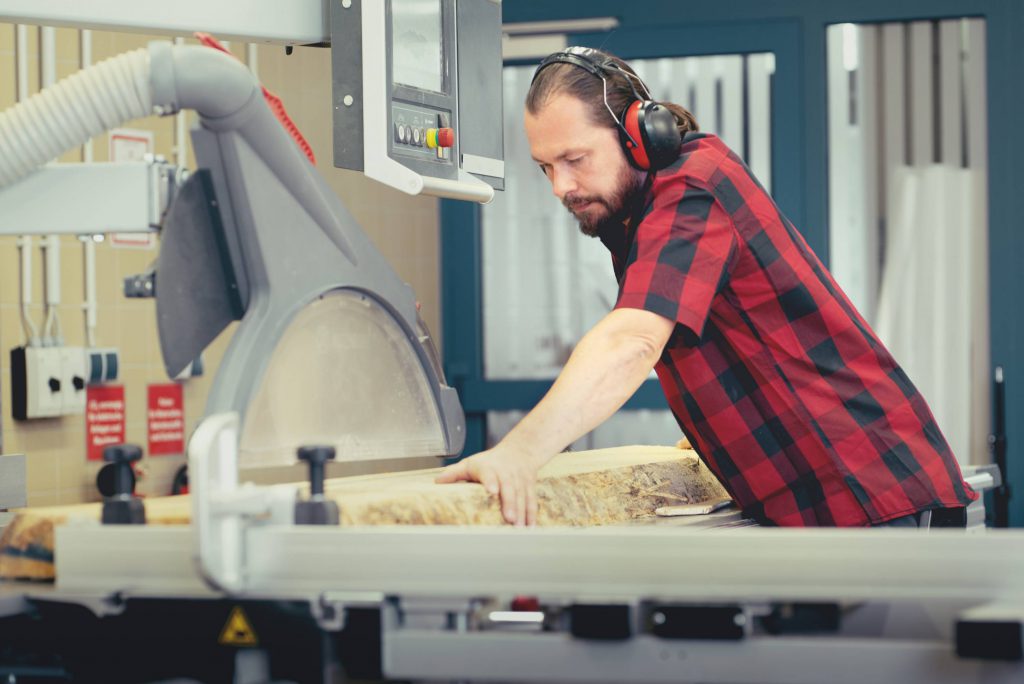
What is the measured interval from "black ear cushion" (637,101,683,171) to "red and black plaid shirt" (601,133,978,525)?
19 mm

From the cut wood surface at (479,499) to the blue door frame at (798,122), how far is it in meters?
2.46

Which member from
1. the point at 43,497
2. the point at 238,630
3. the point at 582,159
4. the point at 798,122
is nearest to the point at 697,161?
the point at 582,159

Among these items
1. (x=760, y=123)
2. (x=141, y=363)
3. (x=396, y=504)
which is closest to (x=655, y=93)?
(x=760, y=123)

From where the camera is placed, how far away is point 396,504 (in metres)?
1.37

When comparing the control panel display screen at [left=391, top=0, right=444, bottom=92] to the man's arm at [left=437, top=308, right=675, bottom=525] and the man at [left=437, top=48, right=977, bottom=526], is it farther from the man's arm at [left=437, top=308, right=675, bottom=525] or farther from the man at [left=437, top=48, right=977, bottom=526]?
the man's arm at [left=437, top=308, right=675, bottom=525]

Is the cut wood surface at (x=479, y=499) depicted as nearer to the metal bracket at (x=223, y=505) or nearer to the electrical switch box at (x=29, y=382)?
the metal bracket at (x=223, y=505)

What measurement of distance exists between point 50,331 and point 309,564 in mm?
2369

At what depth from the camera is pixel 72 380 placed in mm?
3260

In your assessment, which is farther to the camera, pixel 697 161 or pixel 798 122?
pixel 798 122

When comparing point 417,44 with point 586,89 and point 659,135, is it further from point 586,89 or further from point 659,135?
point 659,135

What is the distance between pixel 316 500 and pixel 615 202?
738mm

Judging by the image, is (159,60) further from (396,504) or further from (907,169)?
(907,169)

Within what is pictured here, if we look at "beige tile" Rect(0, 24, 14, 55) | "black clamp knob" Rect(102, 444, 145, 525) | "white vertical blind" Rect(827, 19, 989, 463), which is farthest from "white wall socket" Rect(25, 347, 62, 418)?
"white vertical blind" Rect(827, 19, 989, 463)

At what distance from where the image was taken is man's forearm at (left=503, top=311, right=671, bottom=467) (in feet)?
4.83
